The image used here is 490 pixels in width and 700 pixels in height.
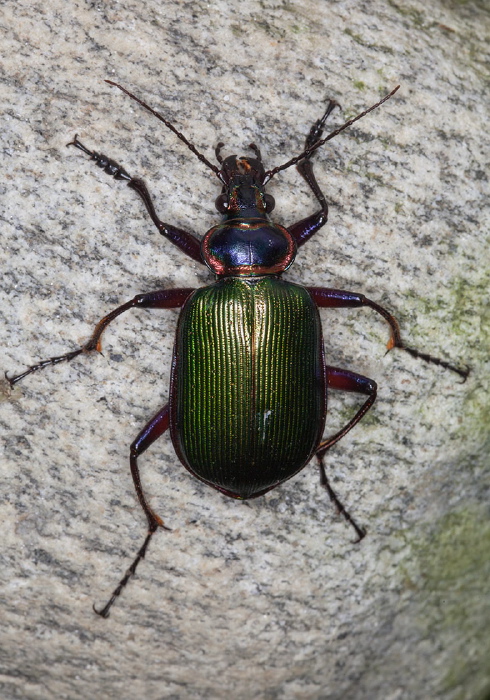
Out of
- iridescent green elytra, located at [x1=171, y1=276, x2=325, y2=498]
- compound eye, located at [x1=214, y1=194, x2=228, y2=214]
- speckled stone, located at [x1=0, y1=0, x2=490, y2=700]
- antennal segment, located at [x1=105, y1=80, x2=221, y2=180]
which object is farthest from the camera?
speckled stone, located at [x1=0, y1=0, x2=490, y2=700]

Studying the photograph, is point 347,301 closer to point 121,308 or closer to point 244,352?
point 244,352

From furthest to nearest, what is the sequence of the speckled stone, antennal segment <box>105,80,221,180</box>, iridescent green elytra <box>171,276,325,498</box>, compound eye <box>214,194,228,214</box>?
the speckled stone, compound eye <box>214,194,228,214</box>, antennal segment <box>105,80,221,180</box>, iridescent green elytra <box>171,276,325,498</box>

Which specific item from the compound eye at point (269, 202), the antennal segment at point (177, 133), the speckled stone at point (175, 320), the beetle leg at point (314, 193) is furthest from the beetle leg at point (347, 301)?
the antennal segment at point (177, 133)

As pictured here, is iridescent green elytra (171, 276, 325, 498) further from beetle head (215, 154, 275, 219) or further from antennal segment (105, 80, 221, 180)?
antennal segment (105, 80, 221, 180)

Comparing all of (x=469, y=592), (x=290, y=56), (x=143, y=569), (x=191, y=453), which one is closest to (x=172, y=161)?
(x=290, y=56)

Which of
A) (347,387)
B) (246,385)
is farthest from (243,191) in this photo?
(347,387)

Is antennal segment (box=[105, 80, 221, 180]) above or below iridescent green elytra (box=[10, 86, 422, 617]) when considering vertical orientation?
above

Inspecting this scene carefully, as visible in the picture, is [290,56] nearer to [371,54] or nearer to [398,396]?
[371,54]

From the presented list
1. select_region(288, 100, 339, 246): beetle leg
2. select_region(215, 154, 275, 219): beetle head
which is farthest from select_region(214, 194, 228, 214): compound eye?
select_region(288, 100, 339, 246): beetle leg
